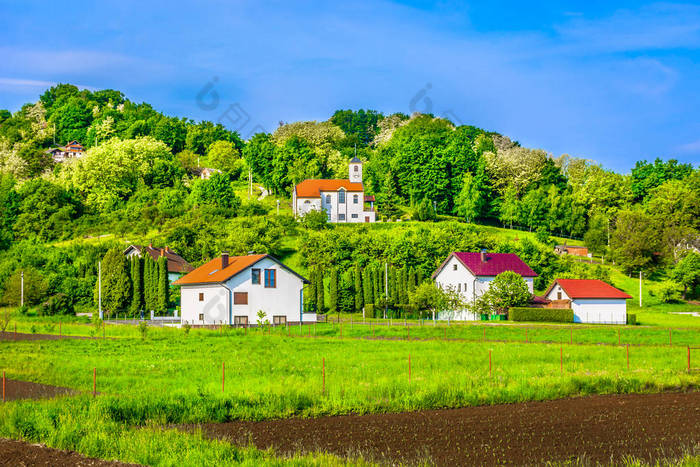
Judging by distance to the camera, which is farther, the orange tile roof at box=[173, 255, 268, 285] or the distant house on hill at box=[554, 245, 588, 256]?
the distant house on hill at box=[554, 245, 588, 256]

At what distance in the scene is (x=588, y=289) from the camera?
6819 centimetres

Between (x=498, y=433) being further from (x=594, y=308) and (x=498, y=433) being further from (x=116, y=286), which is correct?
(x=116, y=286)

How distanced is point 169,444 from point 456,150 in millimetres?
99544

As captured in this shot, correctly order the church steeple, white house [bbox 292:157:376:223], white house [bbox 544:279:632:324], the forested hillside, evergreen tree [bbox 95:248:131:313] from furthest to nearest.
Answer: the church steeple → white house [bbox 292:157:376:223] → the forested hillside → evergreen tree [bbox 95:248:131:313] → white house [bbox 544:279:632:324]

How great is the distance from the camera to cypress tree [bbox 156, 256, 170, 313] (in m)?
69.2

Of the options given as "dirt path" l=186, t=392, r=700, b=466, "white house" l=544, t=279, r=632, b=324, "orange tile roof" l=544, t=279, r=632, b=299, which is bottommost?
"dirt path" l=186, t=392, r=700, b=466

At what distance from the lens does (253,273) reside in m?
59.3

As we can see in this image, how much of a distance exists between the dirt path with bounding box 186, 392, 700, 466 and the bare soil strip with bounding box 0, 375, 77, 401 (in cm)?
682

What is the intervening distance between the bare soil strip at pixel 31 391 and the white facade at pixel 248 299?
31439mm

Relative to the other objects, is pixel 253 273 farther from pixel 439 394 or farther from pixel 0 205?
pixel 0 205

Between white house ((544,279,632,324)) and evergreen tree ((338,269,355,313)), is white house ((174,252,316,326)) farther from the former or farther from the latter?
white house ((544,279,632,324))

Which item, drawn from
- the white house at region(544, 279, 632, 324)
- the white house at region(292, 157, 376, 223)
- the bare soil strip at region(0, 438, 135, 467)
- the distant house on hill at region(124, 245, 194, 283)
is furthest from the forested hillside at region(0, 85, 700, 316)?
the bare soil strip at region(0, 438, 135, 467)

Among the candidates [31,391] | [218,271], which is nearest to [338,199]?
[218,271]

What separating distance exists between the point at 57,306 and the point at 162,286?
9.70 metres
